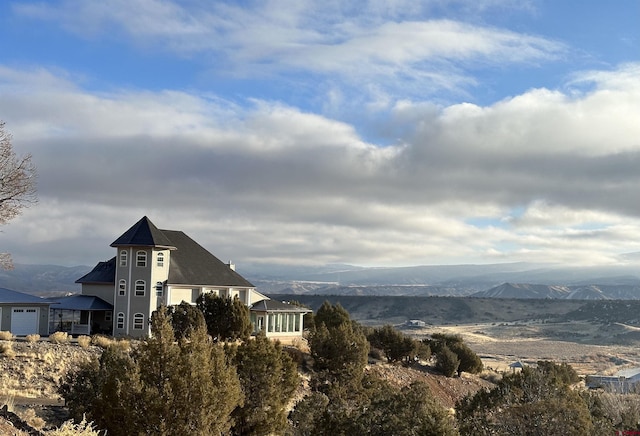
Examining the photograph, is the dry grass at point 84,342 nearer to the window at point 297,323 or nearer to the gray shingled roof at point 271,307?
the gray shingled roof at point 271,307

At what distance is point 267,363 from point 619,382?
36.3 metres

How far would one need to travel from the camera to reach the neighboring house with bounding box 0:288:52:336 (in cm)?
4341

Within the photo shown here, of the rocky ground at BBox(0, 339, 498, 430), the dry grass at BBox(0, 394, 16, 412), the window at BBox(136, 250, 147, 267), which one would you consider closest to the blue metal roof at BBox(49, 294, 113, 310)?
the window at BBox(136, 250, 147, 267)

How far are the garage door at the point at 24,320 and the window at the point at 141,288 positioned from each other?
6.62 meters

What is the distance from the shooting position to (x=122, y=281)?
45500 mm

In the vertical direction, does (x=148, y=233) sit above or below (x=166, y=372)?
above

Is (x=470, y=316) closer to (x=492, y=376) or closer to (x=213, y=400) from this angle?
(x=492, y=376)

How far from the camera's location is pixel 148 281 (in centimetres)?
4534

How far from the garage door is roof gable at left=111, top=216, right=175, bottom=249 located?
6.72 metres

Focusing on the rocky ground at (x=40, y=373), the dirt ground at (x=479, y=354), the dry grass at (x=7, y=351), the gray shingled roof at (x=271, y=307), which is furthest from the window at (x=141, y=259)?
the dry grass at (x=7, y=351)

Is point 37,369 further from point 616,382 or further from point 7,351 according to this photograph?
point 616,382

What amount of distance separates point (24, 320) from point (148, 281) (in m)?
8.19

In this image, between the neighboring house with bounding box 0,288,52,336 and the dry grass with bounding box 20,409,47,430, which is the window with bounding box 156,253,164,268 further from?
the dry grass with bounding box 20,409,47,430

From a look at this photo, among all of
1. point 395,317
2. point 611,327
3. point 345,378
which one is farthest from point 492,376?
point 395,317
